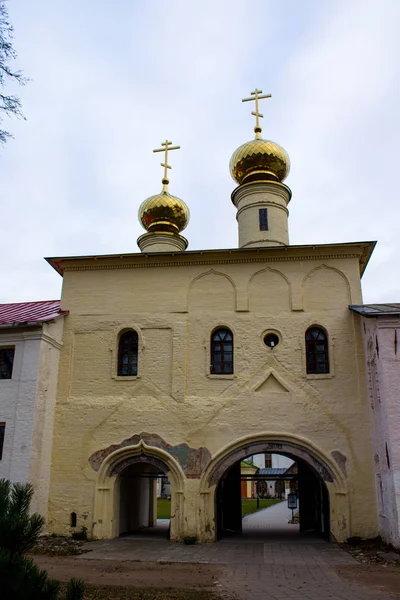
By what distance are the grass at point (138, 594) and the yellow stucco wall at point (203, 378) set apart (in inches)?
192

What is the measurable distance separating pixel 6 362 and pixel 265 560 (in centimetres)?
740

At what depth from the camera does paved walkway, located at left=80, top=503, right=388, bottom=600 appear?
744cm

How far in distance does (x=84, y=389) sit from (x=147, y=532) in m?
4.43

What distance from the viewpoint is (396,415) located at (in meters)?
11.1

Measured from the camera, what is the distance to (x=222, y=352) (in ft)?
44.5

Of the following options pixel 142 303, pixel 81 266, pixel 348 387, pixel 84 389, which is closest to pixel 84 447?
pixel 84 389

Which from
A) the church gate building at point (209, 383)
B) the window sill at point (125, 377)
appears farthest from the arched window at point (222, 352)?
the window sill at point (125, 377)

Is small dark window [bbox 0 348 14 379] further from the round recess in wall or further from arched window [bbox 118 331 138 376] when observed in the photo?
the round recess in wall

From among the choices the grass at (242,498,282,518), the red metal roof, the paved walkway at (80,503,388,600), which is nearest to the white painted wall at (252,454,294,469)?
the grass at (242,498,282,518)

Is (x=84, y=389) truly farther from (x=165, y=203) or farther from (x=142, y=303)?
(x=165, y=203)

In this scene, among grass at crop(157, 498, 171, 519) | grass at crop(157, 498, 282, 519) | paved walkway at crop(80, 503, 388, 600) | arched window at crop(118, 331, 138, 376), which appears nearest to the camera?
paved walkway at crop(80, 503, 388, 600)

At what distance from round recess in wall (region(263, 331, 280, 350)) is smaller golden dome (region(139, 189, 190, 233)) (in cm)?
700

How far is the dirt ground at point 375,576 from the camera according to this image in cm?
770

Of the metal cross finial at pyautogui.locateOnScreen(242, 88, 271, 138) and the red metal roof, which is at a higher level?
the metal cross finial at pyautogui.locateOnScreen(242, 88, 271, 138)
